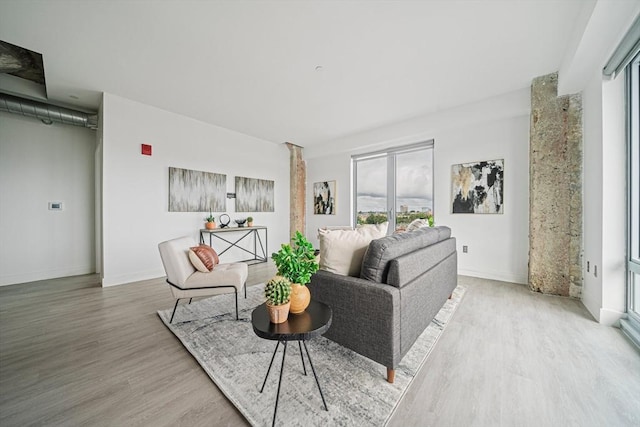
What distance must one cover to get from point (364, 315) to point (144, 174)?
4.13 m

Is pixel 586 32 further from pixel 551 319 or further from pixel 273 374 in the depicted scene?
pixel 273 374

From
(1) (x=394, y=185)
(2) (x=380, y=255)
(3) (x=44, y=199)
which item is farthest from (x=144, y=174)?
(1) (x=394, y=185)

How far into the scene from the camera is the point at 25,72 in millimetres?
3107

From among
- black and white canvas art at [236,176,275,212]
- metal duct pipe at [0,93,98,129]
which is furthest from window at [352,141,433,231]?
metal duct pipe at [0,93,98,129]

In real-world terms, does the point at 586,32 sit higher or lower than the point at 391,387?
higher

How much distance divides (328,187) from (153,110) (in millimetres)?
3813

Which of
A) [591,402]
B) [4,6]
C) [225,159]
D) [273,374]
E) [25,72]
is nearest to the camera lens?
[591,402]

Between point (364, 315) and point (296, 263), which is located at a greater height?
point (296, 263)

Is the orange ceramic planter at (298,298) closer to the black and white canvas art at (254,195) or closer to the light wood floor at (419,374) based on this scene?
the light wood floor at (419,374)

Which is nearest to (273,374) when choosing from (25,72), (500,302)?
(500,302)

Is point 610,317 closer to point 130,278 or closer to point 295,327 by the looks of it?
point 295,327

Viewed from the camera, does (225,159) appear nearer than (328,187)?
Yes

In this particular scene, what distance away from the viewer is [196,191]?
4.31 metres

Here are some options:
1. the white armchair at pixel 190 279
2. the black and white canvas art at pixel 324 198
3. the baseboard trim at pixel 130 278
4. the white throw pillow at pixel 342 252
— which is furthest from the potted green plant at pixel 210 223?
the white throw pillow at pixel 342 252
